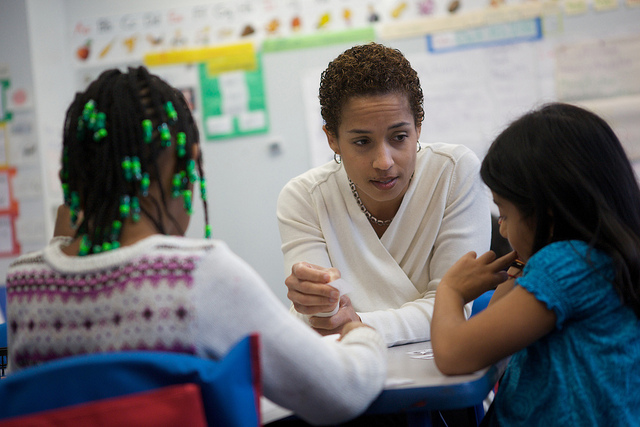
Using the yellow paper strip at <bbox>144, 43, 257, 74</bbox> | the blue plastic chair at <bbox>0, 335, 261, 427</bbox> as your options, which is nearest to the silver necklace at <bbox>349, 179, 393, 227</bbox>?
the blue plastic chair at <bbox>0, 335, 261, 427</bbox>

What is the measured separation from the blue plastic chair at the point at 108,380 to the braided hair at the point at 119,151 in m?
0.22

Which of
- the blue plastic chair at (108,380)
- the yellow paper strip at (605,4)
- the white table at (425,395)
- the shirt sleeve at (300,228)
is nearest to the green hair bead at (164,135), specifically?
the blue plastic chair at (108,380)

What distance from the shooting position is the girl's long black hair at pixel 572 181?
3.22 ft

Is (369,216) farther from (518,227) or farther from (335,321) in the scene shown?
(518,227)

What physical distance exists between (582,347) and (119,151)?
2.56ft

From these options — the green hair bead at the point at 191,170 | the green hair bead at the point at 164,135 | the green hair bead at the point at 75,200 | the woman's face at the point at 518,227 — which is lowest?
the woman's face at the point at 518,227

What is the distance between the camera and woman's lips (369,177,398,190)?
1.50m

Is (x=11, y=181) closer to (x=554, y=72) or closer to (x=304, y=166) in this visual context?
(x=304, y=166)

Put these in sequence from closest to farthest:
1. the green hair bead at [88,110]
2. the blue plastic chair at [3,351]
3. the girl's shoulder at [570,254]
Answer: the green hair bead at [88,110] < the girl's shoulder at [570,254] < the blue plastic chair at [3,351]

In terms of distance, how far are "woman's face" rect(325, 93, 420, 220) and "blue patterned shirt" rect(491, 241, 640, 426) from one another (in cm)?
58

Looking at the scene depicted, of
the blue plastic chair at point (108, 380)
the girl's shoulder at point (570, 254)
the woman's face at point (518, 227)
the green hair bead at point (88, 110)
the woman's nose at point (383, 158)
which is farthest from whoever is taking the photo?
the woman's nose at point (383, 158)

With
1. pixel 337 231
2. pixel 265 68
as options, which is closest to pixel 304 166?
pixel 265 68

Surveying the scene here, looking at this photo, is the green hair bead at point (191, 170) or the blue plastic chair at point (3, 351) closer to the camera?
the green hair bead at point (191, 170)

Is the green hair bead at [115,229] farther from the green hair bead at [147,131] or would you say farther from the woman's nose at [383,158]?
the woman's nose at [383,158]
